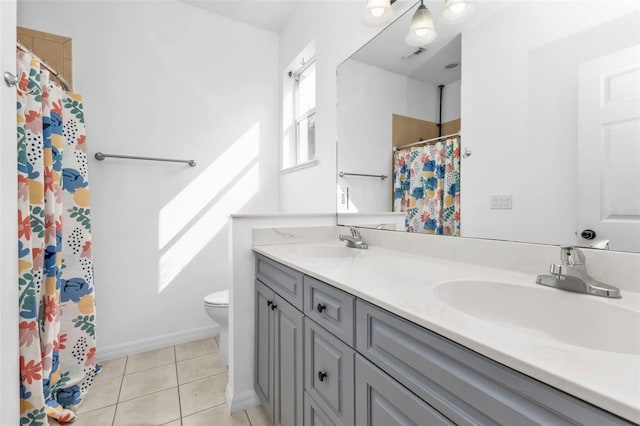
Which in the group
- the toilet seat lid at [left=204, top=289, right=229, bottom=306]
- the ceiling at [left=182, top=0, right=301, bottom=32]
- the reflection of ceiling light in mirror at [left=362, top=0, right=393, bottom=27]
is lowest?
the toilet seat lid at [left=204, top=289, right=229, bottom=306]

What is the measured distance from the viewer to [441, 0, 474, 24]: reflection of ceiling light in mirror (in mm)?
1146

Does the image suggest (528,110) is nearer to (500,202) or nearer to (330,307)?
(500,202)

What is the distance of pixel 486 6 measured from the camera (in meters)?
1.08

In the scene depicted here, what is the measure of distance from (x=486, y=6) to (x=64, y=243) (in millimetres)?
2375

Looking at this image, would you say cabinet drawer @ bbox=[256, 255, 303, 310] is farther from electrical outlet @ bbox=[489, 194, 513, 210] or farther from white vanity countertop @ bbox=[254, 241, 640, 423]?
electrical outlet @ bbox=[489, 194, 513, 210]

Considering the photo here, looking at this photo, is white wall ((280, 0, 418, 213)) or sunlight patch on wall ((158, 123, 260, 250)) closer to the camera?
white wall ((280, 0, 418, 213))

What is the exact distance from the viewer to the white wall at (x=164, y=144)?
206 cm

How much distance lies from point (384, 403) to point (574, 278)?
0.57 metres

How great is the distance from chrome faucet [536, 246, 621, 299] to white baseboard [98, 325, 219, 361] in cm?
233

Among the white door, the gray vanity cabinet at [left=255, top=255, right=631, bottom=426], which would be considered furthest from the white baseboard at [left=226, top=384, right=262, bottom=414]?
the white door


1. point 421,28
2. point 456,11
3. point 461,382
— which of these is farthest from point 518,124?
point 461,382

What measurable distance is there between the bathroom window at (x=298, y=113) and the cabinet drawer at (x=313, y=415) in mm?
1764

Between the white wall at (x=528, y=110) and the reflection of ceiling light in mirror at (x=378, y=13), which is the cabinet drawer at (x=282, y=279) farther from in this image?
the reflection of ceiling light in mirror at (x=378, y=13)

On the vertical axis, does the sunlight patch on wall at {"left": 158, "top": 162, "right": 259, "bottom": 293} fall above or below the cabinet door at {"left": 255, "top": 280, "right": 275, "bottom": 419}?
above
